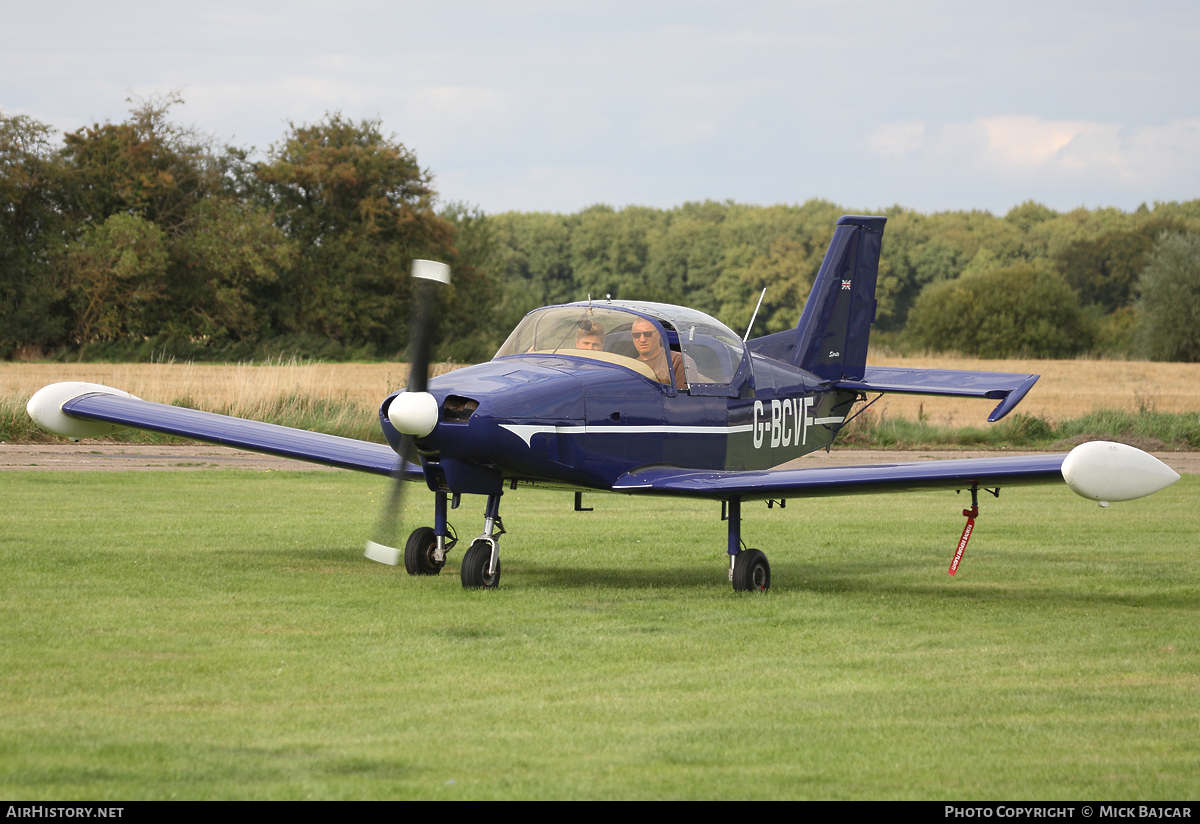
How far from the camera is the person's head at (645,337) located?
35.7 ft

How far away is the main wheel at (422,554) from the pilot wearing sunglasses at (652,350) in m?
2.43

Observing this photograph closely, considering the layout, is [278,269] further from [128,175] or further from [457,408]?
[457,408]

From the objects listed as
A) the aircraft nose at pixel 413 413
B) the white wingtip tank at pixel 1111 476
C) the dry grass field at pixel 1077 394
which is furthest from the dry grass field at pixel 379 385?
the white wingtip tank at pixel 1111 476

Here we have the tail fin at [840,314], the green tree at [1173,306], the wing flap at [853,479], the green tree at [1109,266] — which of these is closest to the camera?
the wing flap at [853,479]

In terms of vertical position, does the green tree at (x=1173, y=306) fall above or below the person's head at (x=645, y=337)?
above

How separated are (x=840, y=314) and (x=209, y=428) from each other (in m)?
6.75

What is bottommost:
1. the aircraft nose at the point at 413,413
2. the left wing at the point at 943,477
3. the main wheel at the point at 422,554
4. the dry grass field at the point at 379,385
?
the main wheel at the point at 422,554

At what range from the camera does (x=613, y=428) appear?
1039 cm

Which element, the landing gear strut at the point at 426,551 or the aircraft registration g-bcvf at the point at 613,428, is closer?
the aircraft registration g-bcvf at the point at 613,428

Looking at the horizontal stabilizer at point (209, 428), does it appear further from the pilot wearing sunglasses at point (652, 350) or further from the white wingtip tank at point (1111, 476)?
the white wingtip tank at point (1111, 476)

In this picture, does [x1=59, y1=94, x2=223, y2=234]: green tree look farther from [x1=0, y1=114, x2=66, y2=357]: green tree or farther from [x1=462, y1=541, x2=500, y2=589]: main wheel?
[x1=462, y1=541, x2=500, y2=589]: main wheel

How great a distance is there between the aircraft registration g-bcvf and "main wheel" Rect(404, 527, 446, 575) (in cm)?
1
